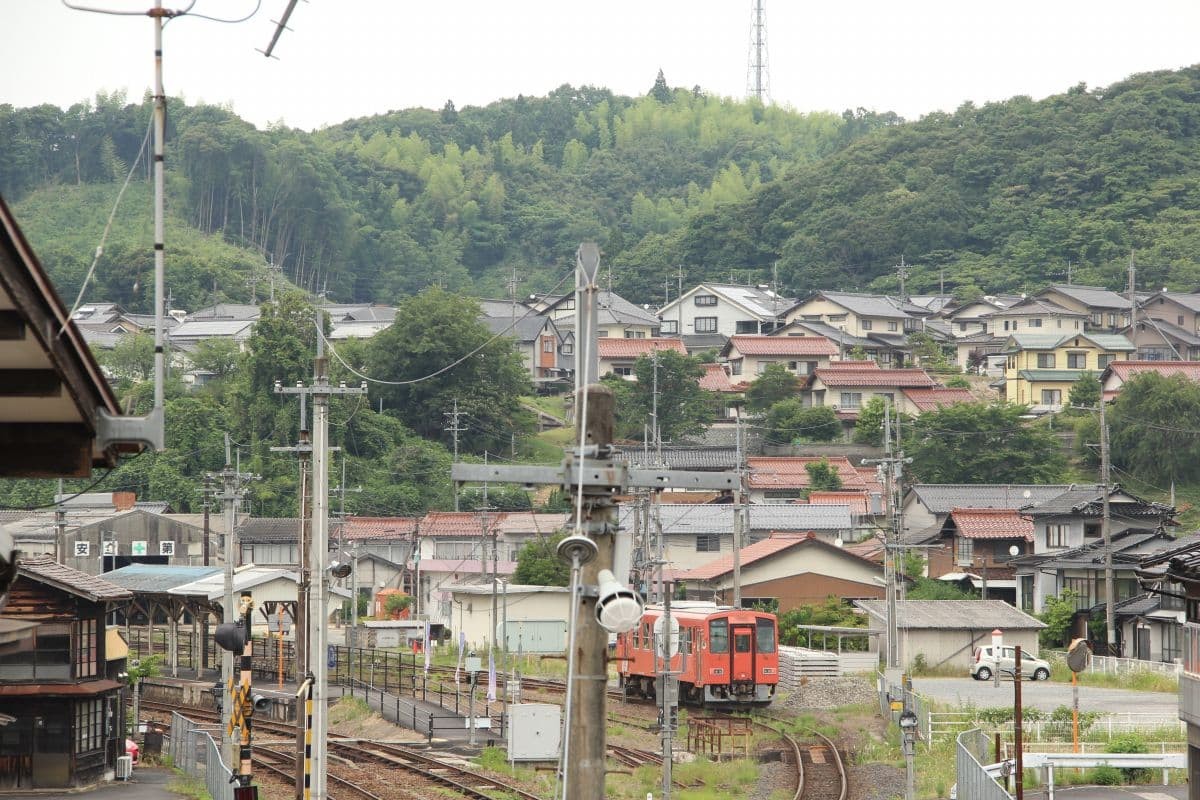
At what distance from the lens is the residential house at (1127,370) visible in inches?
2185

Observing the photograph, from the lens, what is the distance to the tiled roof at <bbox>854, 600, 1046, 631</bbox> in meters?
32.0

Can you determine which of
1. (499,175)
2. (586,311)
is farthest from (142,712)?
(499,175)

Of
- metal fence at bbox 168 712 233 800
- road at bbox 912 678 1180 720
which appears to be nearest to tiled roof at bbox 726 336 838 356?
road at bbox 912 678 1180 720

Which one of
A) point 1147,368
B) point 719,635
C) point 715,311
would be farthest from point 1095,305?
point 719,635

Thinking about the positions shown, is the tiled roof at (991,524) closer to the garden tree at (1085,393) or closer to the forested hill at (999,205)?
the garden tree at (1085,393)

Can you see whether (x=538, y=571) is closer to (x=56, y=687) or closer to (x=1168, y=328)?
(x=56, y=687)

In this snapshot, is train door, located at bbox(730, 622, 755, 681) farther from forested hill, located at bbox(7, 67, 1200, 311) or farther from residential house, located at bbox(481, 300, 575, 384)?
forested hill, located at bbox(7, 67, 1200, 311)

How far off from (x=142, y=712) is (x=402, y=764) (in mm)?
9785

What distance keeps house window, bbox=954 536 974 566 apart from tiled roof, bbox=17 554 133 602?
26.3 m

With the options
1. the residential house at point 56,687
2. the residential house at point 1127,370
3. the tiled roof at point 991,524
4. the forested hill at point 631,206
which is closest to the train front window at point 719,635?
the residential house at point 56,687

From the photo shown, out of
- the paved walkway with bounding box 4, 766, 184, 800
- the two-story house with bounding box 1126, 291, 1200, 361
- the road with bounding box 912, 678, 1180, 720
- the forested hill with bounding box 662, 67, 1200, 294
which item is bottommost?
the paved walkway with bounding box 4, 766, 184, 800

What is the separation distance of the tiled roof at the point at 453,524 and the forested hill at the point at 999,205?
38.5 m

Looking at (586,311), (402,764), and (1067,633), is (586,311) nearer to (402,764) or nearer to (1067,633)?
(402,764)

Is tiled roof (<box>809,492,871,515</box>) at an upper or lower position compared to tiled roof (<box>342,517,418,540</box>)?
upper
